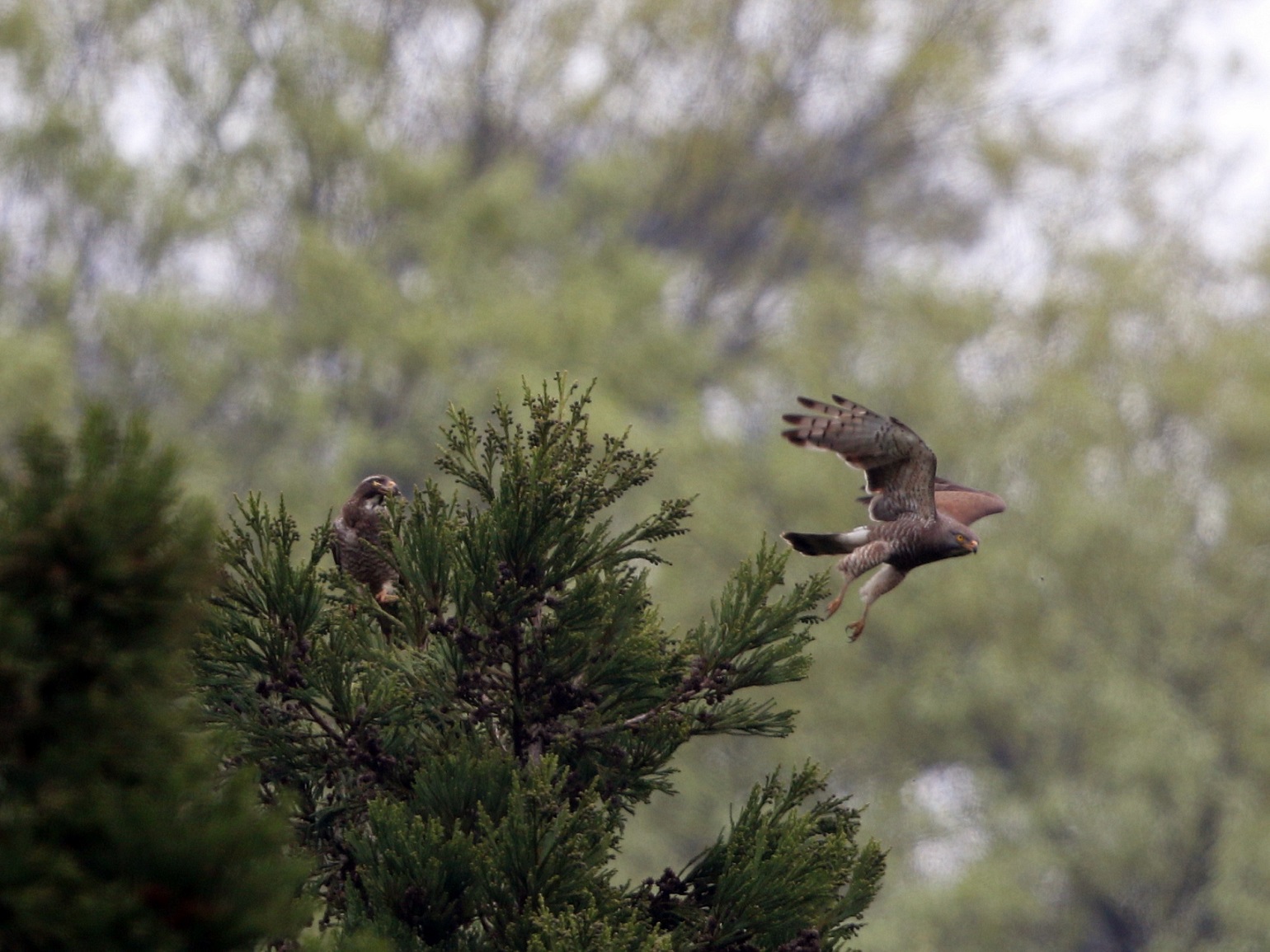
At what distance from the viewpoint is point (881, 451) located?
5828mm

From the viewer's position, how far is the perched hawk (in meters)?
4.72

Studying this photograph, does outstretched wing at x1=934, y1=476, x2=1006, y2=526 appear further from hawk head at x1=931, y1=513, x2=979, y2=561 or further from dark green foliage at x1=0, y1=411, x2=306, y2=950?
dark green foliage at x1=0, y1=411, x2=306, y2=950

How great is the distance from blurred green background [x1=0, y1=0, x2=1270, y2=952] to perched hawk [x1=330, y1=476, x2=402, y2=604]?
9.84 m

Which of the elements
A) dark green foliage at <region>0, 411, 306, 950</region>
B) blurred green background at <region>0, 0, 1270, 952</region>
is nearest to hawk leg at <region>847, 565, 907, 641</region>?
dark green foliage at <region>0, 411, 306, 950</region>

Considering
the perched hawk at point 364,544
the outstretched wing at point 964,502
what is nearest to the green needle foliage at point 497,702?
the perched hawk at point 364,544

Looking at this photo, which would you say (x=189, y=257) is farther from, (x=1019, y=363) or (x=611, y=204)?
(x=1019, y=363)

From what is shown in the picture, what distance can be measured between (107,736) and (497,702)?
4.90ft

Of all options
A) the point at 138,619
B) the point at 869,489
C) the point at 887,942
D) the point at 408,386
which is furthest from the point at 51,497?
the point at 408,386

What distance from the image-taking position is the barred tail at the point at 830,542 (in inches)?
223

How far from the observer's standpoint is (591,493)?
4.06 meters

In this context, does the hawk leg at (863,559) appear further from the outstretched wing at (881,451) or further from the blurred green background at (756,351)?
the blurred green background at (756,351)

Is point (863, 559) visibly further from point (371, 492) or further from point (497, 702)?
point (497, 702)

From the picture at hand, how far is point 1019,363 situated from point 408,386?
7.36 m

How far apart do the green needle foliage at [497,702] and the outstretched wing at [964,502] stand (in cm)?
231
